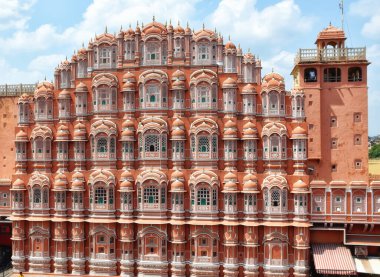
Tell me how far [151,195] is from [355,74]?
2148 cm

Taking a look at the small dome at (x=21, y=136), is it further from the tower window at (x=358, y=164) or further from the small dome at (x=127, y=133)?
the tower window at (x=358, y=164)

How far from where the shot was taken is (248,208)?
33.6 meters

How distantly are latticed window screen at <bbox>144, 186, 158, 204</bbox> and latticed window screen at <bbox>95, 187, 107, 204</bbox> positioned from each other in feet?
12.1

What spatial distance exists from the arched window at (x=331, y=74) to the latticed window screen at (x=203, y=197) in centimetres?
1504

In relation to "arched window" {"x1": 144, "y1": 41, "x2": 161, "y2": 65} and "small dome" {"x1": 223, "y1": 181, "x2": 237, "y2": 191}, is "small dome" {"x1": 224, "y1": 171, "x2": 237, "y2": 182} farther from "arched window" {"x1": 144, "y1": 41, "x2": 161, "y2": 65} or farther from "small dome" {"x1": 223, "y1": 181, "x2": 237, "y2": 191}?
"arched window" {"x1": 144, "y1": 41, "x2": 161, "y2": 65}

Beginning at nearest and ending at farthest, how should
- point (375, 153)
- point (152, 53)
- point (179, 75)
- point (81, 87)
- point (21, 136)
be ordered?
point (179, 75) → point (152, 53) → point (81, 87) → point (21, 136) → point (375, 153)

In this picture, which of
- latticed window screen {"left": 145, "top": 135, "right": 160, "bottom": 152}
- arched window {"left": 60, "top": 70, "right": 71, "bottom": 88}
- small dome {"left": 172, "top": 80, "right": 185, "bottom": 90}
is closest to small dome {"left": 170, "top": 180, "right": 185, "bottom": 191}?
latticed window screen {"left": 145, "top": 135, "right": 160, "bottom": 152}

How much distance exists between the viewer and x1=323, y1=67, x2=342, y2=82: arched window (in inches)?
1447

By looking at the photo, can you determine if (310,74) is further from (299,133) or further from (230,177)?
(230,177)

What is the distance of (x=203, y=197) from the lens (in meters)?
34.0


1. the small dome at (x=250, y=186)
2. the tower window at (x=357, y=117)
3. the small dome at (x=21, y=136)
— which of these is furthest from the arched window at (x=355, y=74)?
the small dome at (x=21, y=136)

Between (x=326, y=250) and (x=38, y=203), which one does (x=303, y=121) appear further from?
(x=38, y=203)

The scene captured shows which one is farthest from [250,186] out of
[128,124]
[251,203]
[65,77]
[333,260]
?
[65,77]

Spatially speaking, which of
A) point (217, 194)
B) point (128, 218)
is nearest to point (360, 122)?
point (217, 194)
